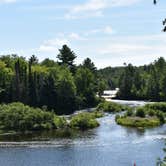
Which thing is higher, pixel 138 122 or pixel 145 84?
pixel 145 84

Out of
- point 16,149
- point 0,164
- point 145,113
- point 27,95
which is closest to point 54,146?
point 16,149

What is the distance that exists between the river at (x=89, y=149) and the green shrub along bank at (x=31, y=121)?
505 centimetres

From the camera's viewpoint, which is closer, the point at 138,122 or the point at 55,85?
the point at 138,122

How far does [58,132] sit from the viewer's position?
3041 inches

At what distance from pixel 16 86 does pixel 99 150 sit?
55.2 metres

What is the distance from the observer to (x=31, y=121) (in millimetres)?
80562

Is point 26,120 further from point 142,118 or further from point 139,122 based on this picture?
point 142,118

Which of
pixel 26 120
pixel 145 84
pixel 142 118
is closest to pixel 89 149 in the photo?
pixel 26 120

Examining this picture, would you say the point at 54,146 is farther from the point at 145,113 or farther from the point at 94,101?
the point at 94,101

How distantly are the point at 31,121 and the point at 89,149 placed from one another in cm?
2196

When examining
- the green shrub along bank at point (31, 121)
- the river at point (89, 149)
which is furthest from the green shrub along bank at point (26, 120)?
the river at point (89, 149)

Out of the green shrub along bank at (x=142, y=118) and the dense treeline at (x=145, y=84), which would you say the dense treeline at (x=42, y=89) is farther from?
the dense treeline at (x=145, y=84)

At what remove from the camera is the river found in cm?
5375

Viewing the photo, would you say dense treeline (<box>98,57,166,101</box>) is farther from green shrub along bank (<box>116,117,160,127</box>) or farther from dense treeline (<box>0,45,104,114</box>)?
green shrub along bank (<box>116,117,160,127</box>)
